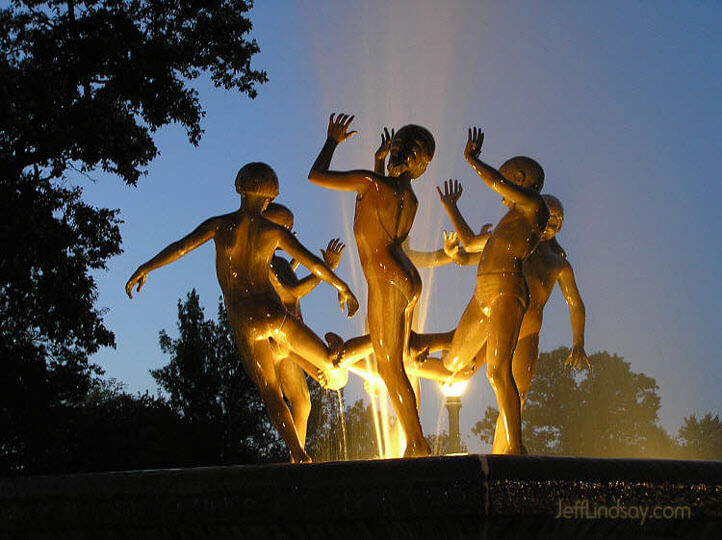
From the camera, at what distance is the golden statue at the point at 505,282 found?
20.2 ft

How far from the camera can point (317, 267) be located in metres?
6.73

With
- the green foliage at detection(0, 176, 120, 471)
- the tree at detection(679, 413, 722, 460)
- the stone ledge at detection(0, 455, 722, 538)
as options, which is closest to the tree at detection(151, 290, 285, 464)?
the green foliage at detection(0, 176, 120, 471)

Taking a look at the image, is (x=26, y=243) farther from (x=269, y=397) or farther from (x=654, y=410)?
(x=654, y=410)

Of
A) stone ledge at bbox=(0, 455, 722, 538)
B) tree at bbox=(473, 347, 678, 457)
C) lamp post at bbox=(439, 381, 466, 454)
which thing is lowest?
stone ledge at bbox=(0, 455, 722, 538)

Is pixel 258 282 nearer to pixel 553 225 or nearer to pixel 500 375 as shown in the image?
pixel 500 375

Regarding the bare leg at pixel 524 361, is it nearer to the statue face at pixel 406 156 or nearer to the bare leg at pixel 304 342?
the bare leg at pixel 304 342

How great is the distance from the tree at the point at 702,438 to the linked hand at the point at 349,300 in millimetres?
21601

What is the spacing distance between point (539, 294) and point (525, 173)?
0.99 m

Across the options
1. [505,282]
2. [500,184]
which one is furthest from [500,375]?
[500,184]

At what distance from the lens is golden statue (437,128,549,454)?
20.2 ft

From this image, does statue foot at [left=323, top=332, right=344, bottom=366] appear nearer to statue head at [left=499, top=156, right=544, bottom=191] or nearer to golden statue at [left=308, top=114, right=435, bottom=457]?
golden statue at [left=308, top=114, right=435, bottom=457]

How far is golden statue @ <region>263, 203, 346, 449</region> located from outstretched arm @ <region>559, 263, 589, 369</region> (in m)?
2.02

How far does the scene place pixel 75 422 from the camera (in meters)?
19.5

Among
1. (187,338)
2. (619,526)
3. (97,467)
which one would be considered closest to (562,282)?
(619,526)
